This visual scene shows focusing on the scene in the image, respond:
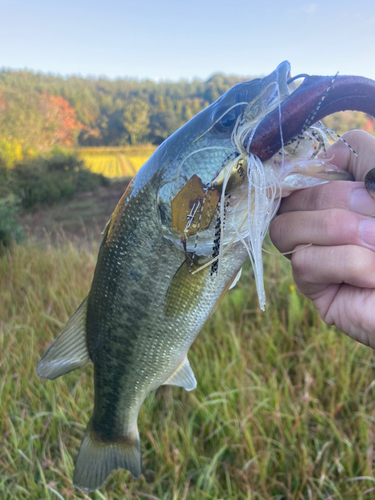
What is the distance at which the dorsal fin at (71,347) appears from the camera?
1.19 metres

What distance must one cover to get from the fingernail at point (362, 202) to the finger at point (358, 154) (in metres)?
0.12

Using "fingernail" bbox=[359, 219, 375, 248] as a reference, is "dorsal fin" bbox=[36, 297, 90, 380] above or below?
below

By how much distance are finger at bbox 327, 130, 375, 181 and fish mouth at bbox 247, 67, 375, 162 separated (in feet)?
0.79

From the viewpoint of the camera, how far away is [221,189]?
2.77 ft

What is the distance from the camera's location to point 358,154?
980 millimetres

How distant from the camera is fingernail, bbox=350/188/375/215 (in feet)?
2.88

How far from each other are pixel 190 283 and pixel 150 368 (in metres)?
0.40

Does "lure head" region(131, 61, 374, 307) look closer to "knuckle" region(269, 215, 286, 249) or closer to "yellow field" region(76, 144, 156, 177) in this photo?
"knuckle" region(269, 215, 286, 249)

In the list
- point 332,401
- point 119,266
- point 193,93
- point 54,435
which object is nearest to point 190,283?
point 119,266

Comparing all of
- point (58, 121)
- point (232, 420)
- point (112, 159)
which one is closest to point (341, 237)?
point (232, 420)

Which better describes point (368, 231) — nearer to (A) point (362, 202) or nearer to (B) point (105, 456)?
(A) point (362, 202)

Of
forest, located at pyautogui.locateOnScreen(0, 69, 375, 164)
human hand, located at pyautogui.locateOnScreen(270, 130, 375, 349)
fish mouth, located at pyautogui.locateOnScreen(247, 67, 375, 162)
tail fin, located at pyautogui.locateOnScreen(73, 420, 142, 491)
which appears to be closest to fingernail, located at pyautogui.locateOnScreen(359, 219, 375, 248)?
human hand, located at pyautogui.locateOnScreen(270, 130, 375, 349)

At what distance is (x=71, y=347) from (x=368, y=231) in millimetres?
1159

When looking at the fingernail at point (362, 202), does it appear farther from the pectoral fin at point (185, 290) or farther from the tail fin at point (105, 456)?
the tail fin at point (105, 456)
